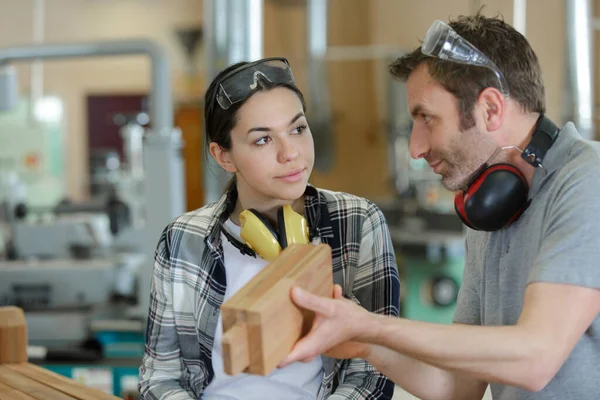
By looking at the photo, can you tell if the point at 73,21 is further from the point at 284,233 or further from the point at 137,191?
the point at 284,233

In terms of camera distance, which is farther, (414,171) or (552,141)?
(414,171)

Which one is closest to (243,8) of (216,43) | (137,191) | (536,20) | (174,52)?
(216,43)

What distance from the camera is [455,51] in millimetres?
1333

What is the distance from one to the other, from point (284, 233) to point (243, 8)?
2669 millimetres

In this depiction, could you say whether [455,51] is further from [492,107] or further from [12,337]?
[12,337]

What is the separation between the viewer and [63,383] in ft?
5.11

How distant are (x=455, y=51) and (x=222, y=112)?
1.56 feet

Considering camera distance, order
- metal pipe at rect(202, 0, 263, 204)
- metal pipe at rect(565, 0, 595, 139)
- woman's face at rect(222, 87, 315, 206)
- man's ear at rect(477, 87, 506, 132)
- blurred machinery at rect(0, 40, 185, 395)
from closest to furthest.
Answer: man's ear at rect(477, 87, 506, 132) → woman's face at rect(222, 87, 315, 206) → blurred machinery at rect(0, 40, 185, 395) → metal pipe at rect(202, 0, 263, 204) → metal pipe at rect(565, 0, 595, 139)

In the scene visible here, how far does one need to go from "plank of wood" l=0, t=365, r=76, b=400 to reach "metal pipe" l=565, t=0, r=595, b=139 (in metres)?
4.04

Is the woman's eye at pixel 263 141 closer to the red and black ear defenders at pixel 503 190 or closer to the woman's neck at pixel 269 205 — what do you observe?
the woman's neck at pixel 269 205

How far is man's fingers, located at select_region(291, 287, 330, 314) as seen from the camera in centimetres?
100

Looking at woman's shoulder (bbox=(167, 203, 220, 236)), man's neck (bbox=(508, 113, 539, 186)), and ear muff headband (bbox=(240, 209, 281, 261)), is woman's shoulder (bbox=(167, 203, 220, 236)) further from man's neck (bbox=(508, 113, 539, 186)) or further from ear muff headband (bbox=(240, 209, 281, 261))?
man's neck (bbox=(508, 113, 539, 186))

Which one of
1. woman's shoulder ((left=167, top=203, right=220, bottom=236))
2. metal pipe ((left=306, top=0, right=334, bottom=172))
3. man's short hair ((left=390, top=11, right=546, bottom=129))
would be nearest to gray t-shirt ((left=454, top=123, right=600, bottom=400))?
man's short hair ((left=390, top=11, right=546, bottom=129))

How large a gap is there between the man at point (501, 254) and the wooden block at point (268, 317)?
4 cm
